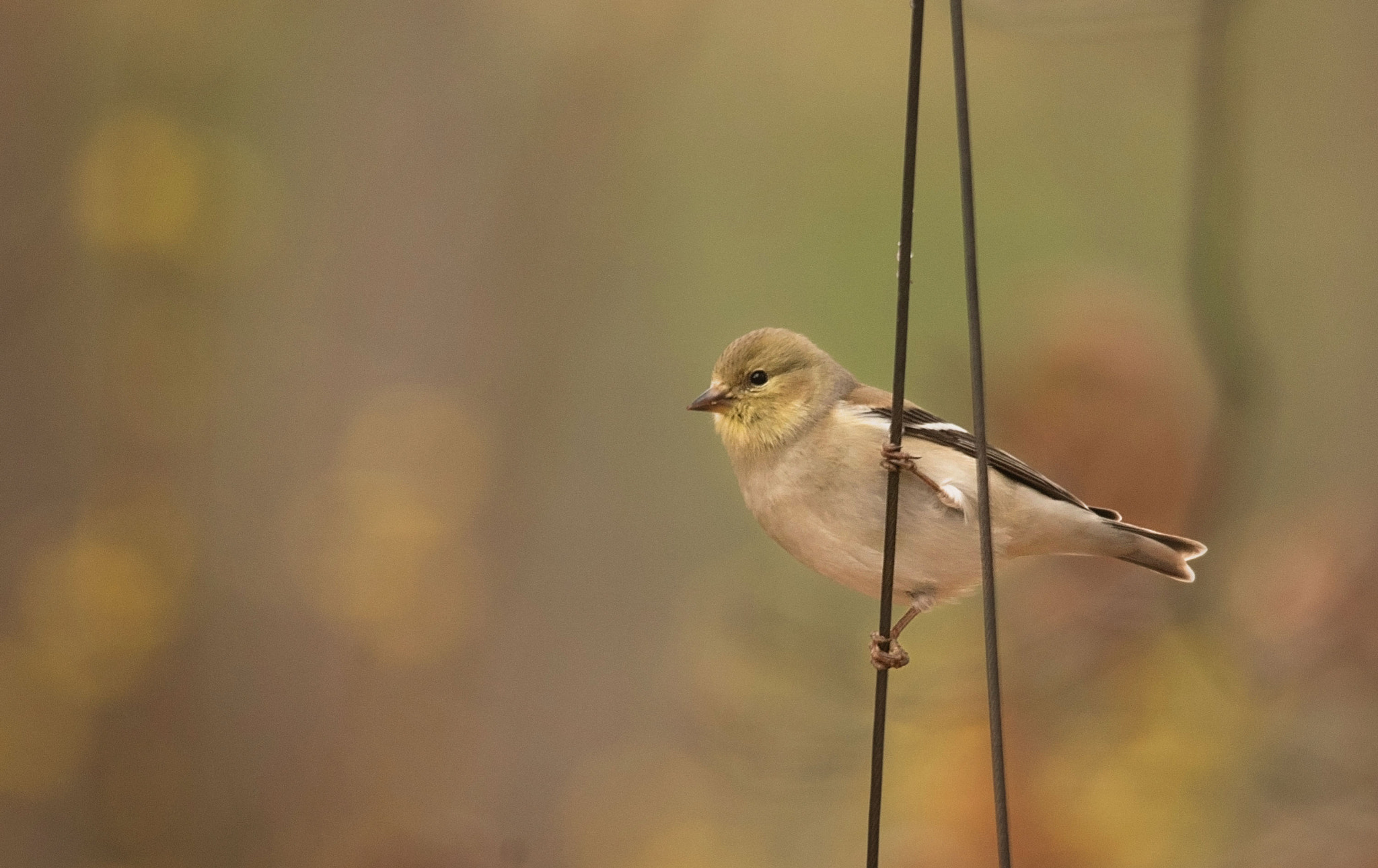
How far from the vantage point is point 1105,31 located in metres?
2.31

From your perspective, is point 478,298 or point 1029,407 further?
point 478,298

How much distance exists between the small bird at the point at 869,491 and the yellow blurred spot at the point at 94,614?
4.45 feet

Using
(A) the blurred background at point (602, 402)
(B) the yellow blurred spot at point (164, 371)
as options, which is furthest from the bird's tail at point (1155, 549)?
(B) the yellow blurred spot at point (164, 371)

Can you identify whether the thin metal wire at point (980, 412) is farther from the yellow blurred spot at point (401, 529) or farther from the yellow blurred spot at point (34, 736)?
the yellow blurred spot at point (34, 736)

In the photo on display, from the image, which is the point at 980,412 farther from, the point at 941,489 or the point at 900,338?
the point at 941,489

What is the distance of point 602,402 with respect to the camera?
241 cm

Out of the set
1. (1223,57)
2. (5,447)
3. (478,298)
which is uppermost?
(1223,57)

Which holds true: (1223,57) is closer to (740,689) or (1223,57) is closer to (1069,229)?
(1069,229)

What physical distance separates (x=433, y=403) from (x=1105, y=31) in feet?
4.99

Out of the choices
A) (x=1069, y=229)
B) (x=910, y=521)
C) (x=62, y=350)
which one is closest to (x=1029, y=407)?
(x=1069, y=229)

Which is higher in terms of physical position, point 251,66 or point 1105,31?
point 1105,31

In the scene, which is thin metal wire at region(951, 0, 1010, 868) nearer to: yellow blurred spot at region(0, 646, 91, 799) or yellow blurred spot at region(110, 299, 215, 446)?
yellow blurred spot at region(110, 299, 215, 446)

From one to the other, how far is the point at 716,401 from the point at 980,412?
2.33 ft

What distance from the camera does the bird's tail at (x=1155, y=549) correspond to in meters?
1.56
